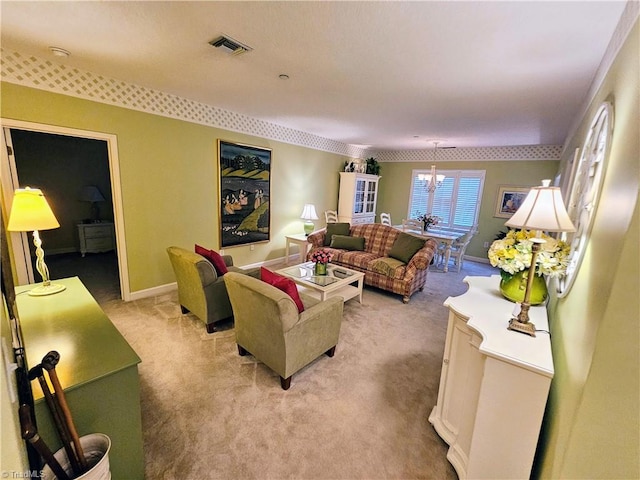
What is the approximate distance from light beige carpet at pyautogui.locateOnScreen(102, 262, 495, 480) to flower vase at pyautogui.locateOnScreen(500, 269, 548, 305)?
1013 mm

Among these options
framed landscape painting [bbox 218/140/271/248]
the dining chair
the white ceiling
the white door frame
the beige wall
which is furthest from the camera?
the dining chair

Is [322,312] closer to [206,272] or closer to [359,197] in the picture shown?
[206,272]

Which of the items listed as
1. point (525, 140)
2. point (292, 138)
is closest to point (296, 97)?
point (292, 138)

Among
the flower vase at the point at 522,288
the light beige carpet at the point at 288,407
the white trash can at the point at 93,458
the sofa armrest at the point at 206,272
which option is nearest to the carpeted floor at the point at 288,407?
the light beige carpet at the point at 288,407

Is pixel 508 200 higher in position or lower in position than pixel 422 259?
higher

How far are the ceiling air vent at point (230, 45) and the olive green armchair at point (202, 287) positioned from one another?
1.80 meters

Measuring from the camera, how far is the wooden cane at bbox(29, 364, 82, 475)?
99cm

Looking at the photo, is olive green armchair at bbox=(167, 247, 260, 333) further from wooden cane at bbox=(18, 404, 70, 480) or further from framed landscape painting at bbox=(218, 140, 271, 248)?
wooden cane at bbox=(18, 404, 70, 480)

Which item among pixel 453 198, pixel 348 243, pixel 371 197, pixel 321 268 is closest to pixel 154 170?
pixel 321 268

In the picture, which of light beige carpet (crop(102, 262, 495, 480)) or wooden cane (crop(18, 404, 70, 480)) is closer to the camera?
wooden cane (crop(18, 404, 70, 480))

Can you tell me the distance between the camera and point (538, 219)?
1.33 meters

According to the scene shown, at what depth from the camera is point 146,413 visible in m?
1.87

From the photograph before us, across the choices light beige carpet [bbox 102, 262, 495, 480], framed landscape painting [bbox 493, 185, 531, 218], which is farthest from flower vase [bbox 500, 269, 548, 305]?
framed landscape painting [bbox 493, 185, 531, 218]

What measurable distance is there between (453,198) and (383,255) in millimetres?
3382
